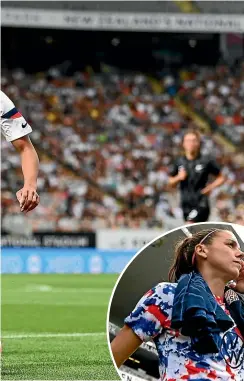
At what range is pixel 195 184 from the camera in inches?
593

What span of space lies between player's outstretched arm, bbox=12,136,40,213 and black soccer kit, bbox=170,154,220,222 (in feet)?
29.0

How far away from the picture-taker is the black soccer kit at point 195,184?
1484cm

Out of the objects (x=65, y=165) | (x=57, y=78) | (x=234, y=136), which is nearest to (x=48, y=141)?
(x=65, y=165)

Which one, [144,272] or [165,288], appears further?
[144,272]

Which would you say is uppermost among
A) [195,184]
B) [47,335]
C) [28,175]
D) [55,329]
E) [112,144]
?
[28,175]

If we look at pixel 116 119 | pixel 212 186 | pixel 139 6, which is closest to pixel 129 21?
pixel 139 6

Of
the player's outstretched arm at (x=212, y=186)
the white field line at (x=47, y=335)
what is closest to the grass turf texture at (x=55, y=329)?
the white field line at (x=47, y=335)

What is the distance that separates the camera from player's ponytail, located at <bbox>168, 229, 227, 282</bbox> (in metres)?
4.46

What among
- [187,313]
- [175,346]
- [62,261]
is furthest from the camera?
[62,261]

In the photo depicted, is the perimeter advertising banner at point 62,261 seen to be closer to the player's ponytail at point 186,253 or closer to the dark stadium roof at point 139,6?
the dark stadium roof at point 139,6

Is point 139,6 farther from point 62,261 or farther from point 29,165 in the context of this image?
point 29,165

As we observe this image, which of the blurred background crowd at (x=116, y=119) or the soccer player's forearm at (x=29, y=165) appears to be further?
the blurred background crowd at (x=116, y=119)

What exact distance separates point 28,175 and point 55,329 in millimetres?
5331

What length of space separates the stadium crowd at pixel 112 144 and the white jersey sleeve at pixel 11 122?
18.6 m
